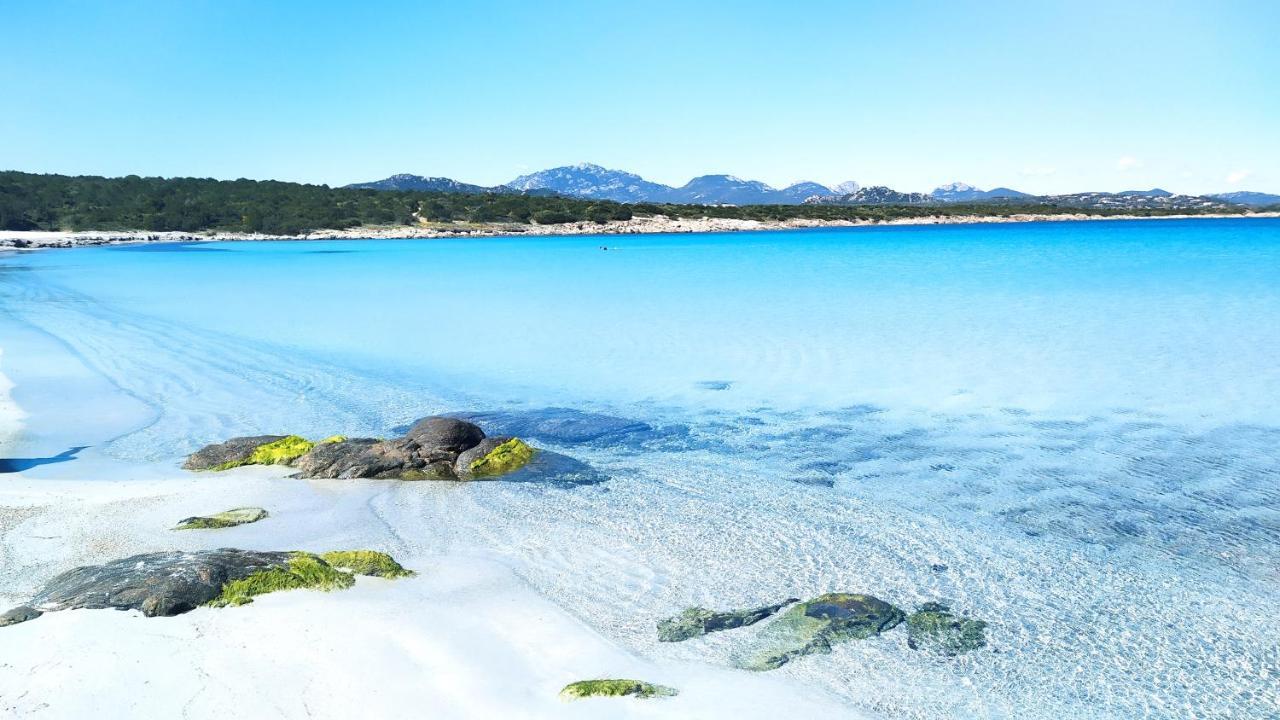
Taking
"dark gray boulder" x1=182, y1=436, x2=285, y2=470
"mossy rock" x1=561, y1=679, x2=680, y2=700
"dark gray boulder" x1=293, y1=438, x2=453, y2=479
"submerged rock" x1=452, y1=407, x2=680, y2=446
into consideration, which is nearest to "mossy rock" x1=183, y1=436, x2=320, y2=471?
"dark gray boulder" x1=182, y1=436, x2=285, y2=470

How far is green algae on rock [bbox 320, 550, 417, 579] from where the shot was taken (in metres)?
6.09

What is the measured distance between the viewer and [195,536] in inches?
270

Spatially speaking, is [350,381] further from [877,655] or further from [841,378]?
[877,655]

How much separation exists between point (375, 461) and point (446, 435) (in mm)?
810

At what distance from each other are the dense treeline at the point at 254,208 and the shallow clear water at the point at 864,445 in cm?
5241

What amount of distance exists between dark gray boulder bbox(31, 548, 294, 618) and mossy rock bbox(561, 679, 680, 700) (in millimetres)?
2564

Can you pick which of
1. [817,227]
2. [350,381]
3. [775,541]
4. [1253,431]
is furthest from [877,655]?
[817,227]

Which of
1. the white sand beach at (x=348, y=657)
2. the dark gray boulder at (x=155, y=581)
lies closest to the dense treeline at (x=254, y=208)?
the dark gray boulder at (x=155, y=581)

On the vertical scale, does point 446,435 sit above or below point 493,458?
above

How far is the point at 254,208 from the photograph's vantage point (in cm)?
8150

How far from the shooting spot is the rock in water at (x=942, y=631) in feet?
16.9

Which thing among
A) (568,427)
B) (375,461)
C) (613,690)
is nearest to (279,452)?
(375,461)

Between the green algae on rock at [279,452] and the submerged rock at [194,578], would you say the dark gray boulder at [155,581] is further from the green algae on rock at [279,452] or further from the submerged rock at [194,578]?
the green algae on rock at [279,452]

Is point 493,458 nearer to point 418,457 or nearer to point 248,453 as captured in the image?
point 418,457
